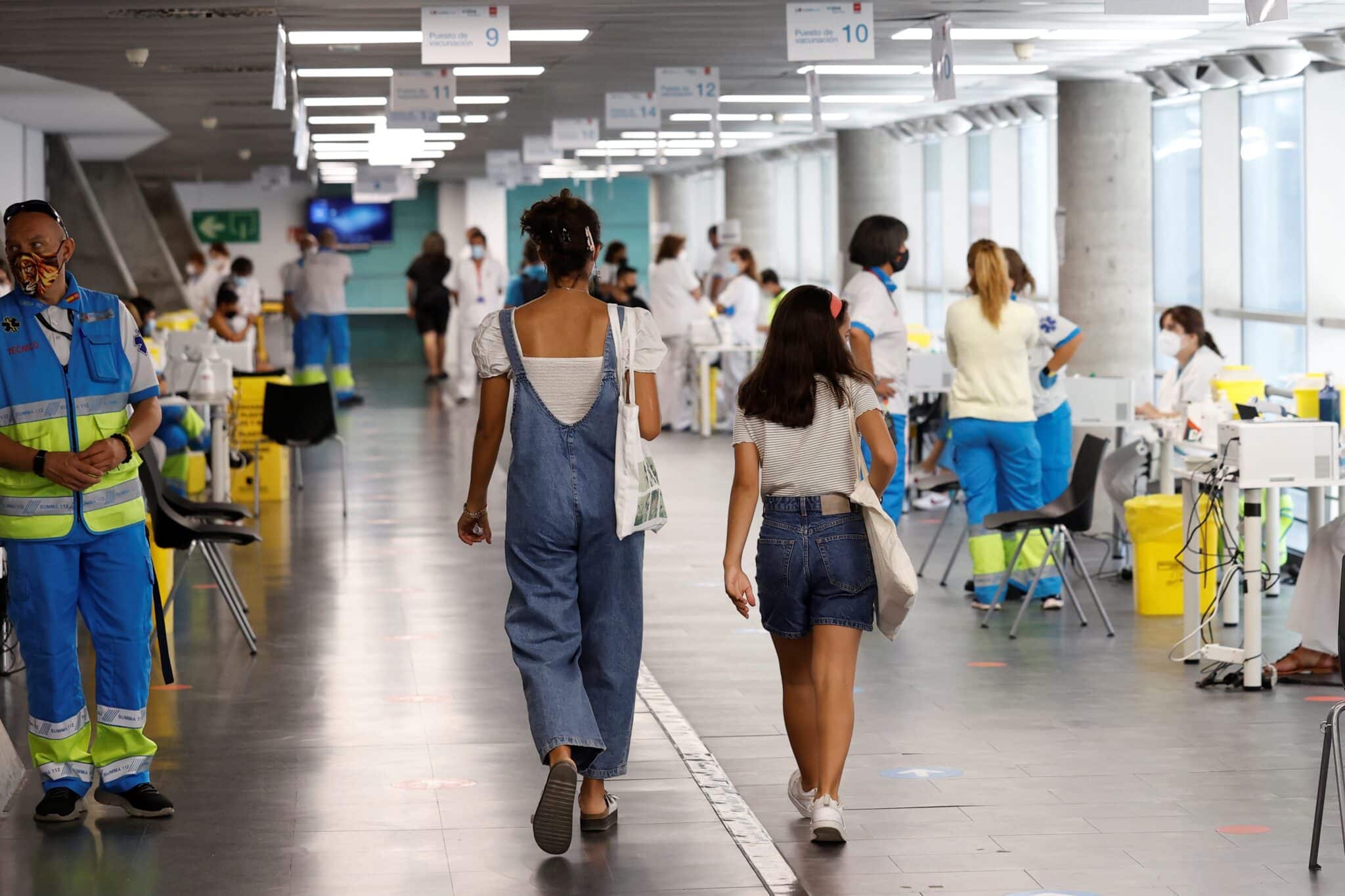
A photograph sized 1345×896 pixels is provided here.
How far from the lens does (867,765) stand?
5.36 metres

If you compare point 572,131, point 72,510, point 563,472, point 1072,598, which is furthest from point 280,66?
point 572,131

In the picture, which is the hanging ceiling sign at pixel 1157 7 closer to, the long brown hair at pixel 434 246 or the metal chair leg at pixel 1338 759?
the metal chair leg at pixel 1338 759

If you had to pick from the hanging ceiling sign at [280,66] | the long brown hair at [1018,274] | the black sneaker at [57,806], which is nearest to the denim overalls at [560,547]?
the black sneaker at [57,806]

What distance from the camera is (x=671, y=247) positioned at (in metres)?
16.2

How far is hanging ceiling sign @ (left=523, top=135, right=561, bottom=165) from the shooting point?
740 inches

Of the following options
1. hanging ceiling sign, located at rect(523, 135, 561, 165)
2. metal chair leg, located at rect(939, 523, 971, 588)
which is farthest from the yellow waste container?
hanging ceiling sign, located at rect(523, 135, 561, 165)

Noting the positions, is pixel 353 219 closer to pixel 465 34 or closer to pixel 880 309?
pixel 465 34

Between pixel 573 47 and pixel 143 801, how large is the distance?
6.72 meters

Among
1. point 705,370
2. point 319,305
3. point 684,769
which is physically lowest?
point 684,769

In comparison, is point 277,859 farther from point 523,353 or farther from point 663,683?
point 663,683

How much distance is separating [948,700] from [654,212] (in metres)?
26.5

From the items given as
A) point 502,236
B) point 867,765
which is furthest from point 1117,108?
point 502,236

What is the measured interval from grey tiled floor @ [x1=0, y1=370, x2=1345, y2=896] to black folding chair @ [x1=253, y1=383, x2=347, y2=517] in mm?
2665

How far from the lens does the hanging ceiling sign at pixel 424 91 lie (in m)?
11.7
